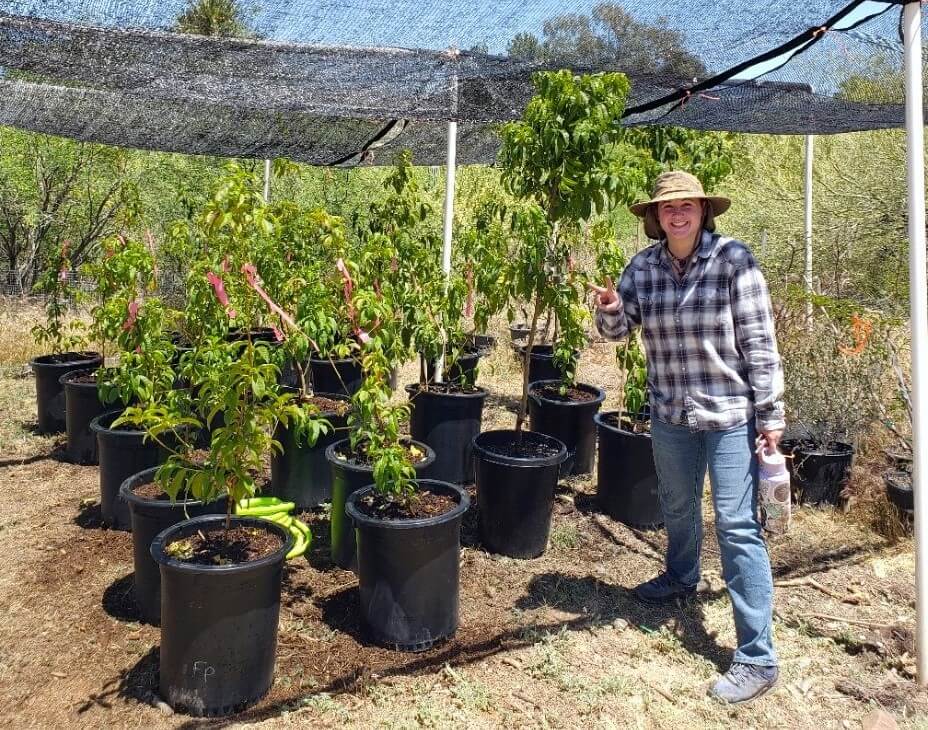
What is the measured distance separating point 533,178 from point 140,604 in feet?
8.24

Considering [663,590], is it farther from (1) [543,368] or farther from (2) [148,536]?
(1) [543,368]

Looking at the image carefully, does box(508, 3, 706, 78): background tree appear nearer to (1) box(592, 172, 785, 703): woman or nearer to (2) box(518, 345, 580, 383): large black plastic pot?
(1) box(592, 172, 785, 703): woman

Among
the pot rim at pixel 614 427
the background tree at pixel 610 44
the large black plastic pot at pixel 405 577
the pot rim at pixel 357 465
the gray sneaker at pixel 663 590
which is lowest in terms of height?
the gray sneaker at pixel 663 590

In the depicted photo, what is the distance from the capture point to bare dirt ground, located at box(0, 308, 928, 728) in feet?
8.08

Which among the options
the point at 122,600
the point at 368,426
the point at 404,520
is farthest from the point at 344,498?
the point at 122,600

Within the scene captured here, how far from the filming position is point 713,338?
2561mm

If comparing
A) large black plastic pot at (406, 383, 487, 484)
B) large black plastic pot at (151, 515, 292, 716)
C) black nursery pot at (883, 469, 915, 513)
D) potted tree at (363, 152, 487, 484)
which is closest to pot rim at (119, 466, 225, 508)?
large black plastic pot at (151, 515, 292, 716)

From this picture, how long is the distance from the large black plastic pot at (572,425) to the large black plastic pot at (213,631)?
8.65ft

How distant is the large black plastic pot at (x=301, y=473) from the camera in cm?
416

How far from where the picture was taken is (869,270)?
25.3 ft

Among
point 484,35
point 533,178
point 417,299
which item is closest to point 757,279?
point 533,178

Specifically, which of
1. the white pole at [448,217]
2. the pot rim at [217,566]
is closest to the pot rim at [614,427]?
the white pole at [448,217]

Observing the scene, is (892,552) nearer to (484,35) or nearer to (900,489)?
(900,489)

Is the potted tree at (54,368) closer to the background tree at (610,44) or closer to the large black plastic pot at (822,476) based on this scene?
the background tree at (610,44)
